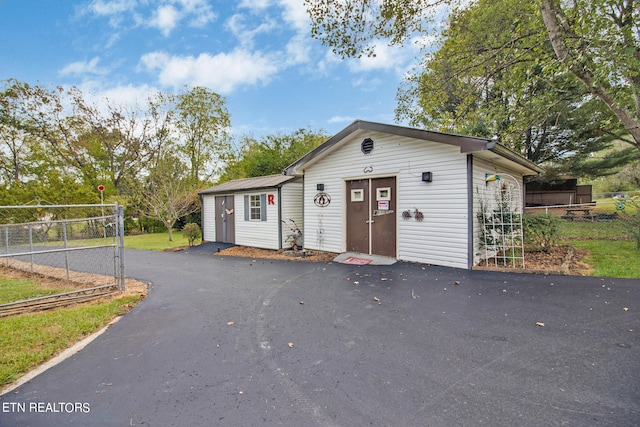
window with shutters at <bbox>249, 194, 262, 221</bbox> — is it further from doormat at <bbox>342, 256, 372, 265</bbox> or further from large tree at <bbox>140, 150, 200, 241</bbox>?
large tree at <bbox>140, 150, 200, 241</bbox>

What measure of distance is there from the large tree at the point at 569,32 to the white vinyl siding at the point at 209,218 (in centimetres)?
880

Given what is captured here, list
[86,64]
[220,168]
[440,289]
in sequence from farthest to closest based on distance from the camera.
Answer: [220,168], [86,64], [440,289]

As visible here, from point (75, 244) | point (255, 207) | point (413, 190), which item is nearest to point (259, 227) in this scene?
point (255, 207)

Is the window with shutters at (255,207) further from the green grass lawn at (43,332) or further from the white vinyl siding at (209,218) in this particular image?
the green grass lawn at (43,332)

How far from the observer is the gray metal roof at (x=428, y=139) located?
5661 millimetres

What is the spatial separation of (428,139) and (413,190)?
1.26 metres

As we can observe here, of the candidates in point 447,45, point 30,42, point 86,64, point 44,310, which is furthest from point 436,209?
point 86,64

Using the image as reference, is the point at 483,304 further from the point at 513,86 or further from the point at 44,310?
the point at 513,86

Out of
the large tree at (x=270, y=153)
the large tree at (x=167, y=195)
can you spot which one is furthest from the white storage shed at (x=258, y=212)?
the large tree at (x=270, y=153)

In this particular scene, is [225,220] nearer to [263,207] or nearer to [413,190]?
[263,207]

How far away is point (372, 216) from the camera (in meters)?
7.70

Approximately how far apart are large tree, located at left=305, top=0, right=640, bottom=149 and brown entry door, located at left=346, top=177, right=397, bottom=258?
357 cm

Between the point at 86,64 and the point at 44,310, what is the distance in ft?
47.9

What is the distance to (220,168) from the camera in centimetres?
2448
